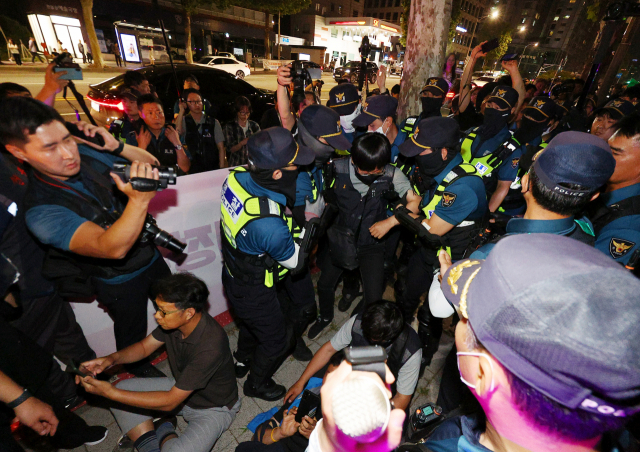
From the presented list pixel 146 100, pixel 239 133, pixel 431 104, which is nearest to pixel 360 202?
pixel 431 104

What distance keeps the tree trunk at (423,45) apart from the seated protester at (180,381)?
6.45 metres

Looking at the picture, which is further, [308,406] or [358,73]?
[358,73]

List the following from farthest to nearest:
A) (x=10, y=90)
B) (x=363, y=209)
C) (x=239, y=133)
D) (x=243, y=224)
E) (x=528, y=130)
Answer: (x=239, y=133) < (x=528, y=130) < (x=363, y=209) < (x=10, y=90) < (x=243, y=224)

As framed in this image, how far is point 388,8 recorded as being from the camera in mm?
66438

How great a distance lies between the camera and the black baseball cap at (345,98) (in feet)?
14.2

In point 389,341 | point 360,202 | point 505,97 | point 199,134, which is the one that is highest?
point 505,97

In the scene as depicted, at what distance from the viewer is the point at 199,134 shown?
16.6 ft

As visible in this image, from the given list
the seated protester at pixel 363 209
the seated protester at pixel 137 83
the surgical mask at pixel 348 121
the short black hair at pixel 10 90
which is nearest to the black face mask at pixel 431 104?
the surgical mask at pixel 348 121

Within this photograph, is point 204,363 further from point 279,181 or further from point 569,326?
point 569,326

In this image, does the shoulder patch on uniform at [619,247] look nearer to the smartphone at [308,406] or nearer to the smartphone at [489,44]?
the smartphone at [308,406]

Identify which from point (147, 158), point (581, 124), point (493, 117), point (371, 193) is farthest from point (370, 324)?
point (581, 124)

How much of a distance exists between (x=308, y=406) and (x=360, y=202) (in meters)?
1.99

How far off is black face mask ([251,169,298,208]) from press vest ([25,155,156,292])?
107 centimetres

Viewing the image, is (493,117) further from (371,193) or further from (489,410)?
(489,410)
